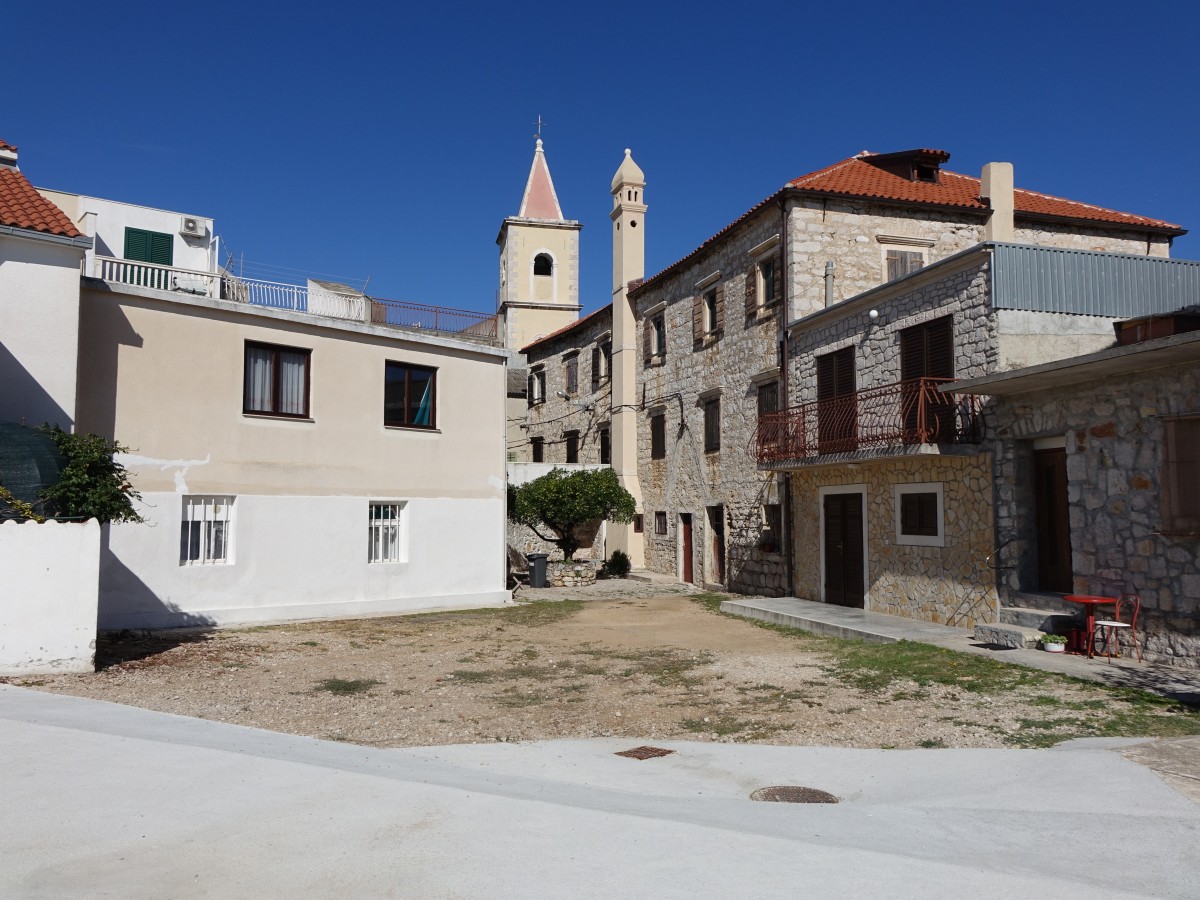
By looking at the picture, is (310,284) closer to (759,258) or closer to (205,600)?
(205,600)

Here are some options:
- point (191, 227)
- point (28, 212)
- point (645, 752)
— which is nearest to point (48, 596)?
point (28, 212)

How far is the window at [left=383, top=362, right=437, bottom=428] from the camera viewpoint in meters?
17.9

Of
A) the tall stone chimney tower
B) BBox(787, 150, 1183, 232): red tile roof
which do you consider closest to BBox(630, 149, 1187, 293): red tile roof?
BBox(787, 150, 1183, 232): red tile roof

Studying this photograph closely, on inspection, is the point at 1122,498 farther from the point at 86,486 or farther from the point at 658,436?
the point at 658,436

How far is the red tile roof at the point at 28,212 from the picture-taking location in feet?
41.5

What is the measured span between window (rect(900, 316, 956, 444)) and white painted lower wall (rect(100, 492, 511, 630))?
886cm

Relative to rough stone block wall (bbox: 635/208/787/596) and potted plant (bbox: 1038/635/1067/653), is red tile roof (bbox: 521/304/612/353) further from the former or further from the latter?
potted plant (bbox: 1038/635/1067/653)

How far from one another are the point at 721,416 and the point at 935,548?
370 inches

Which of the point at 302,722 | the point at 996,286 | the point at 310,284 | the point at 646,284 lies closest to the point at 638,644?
the point at 302,722

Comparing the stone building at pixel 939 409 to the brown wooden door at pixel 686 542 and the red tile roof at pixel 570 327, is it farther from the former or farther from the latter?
the red tile roof at pixel 570 327

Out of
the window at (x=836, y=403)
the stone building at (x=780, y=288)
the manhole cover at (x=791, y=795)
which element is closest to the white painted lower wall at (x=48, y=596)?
the manhole cover at (x=791, y=795)

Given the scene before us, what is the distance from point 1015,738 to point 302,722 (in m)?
6.24

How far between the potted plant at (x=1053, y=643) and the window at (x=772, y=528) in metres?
9.00

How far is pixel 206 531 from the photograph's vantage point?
15.3 m
